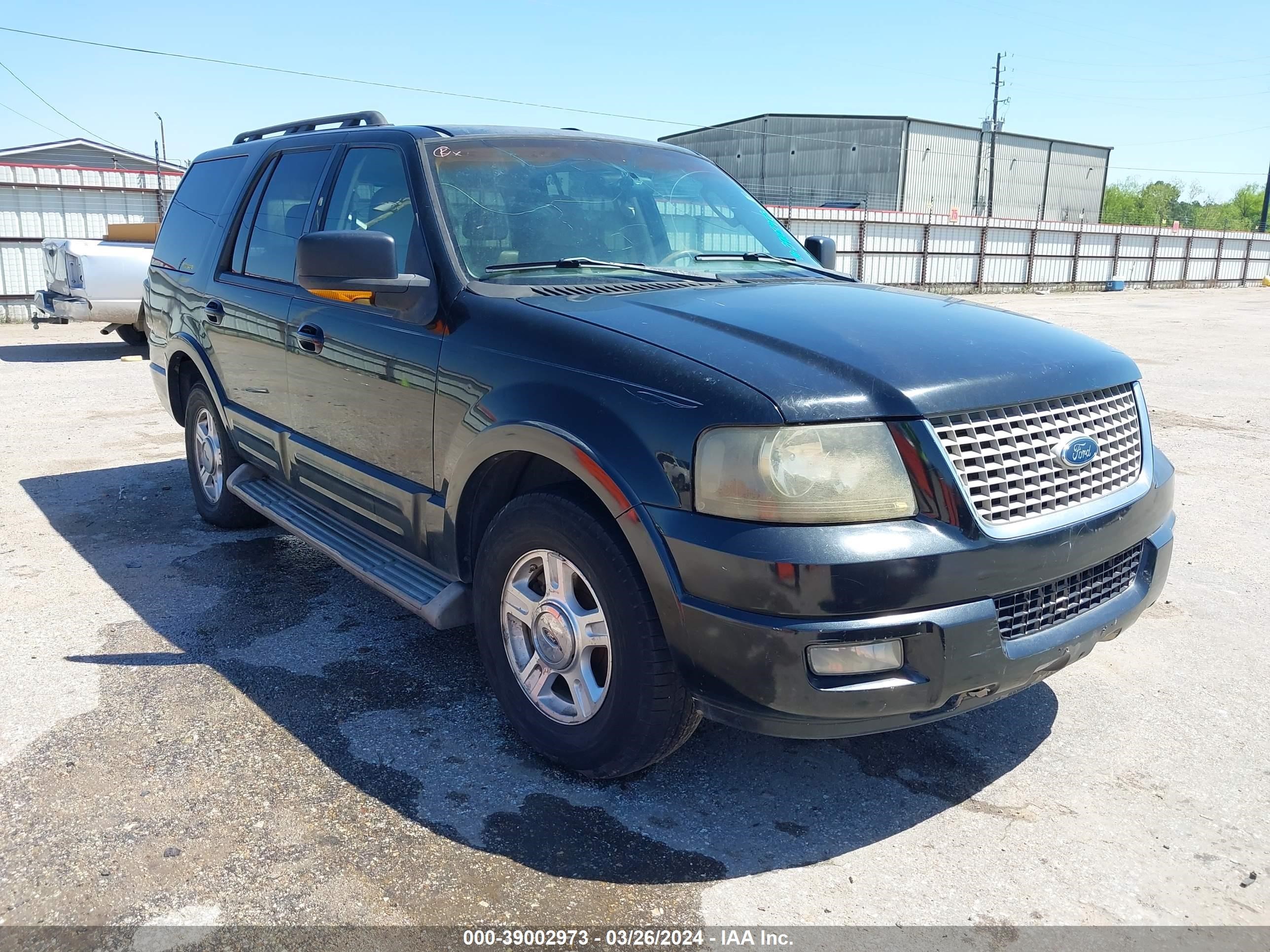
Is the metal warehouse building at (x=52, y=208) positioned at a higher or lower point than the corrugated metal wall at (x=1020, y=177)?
lower

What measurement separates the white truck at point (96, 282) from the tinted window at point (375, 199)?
913cm

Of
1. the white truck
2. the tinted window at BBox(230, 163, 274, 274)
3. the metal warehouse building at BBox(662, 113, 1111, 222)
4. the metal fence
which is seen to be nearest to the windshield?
the tinted window at BBox(230, 163, 274, 274)

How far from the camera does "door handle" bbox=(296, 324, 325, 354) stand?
3924 mm

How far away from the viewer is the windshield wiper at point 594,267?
11.2 ft

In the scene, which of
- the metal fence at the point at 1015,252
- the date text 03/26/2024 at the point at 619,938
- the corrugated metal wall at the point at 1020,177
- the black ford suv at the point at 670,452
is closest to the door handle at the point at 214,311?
the black ford suv at the point at 670,452

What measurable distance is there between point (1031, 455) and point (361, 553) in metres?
2.45

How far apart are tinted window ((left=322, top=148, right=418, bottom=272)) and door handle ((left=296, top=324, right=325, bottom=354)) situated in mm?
407

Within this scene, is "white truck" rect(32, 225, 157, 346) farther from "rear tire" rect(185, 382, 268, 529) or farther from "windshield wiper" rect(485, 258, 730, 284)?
"windshield wiper" rect(485, 258, 730, 284)

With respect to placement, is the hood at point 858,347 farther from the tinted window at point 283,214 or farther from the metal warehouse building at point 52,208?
the metal warehouse building at point 52,208

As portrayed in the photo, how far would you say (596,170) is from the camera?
3854 millimetres

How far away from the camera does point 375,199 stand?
12.5ft

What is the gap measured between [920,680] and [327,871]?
5.23 ft

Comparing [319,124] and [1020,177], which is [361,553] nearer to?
[319,124]

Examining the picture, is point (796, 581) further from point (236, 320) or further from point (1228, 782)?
point (236, 320)
